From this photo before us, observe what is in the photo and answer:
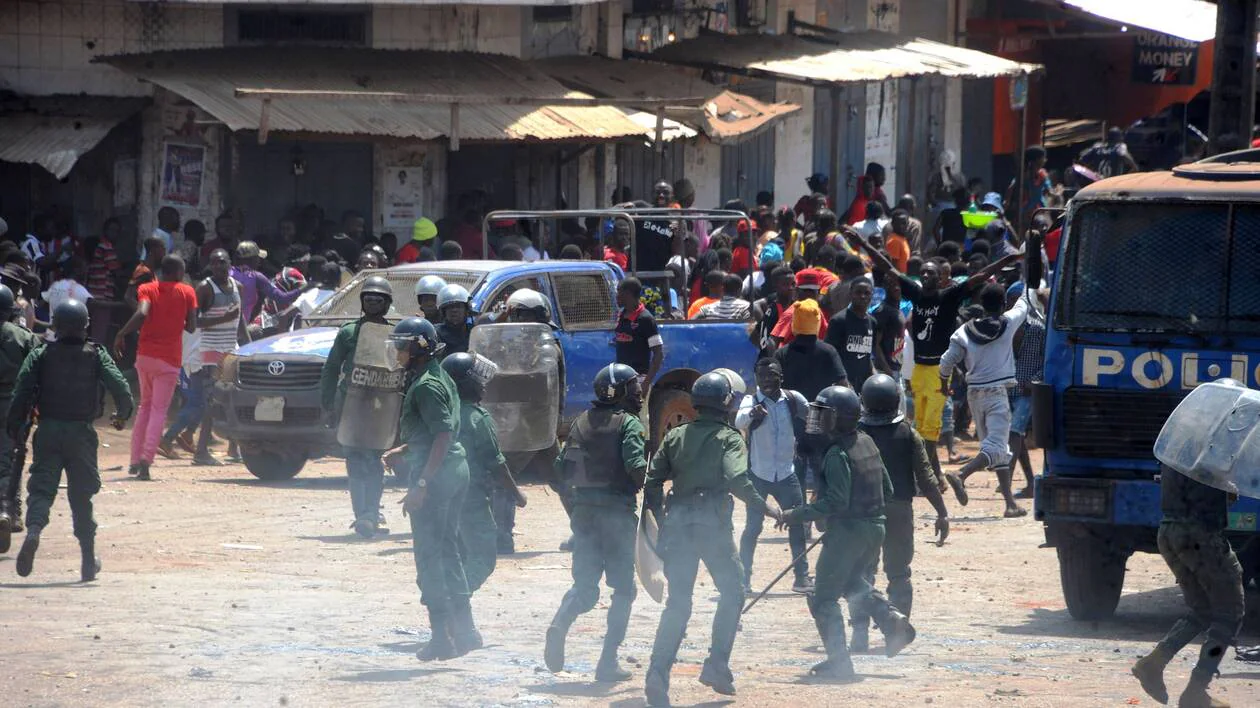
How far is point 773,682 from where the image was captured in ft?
27.7

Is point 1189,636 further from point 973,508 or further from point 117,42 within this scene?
point 117,42

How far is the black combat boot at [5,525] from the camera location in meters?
11.1

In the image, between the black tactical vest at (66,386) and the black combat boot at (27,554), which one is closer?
the black combat boot at (27,554)

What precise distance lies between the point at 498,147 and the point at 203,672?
14.2m

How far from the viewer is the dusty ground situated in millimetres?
8102

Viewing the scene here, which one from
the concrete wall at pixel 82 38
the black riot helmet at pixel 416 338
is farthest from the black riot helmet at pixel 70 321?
the concrete wall at pixel 82 38

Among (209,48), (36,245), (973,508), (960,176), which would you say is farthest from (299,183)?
(960,176)

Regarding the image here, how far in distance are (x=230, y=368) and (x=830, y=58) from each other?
10862 mm

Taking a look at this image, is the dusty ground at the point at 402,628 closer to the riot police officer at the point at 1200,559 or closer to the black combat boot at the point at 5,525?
the black combat boot at the point at 5,525

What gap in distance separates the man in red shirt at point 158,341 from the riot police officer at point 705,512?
24.5ft

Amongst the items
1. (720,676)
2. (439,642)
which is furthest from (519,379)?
(720,676)

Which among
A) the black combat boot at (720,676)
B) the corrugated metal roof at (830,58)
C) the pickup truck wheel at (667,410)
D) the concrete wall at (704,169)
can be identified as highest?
the corrugated metal roof at (830,58)

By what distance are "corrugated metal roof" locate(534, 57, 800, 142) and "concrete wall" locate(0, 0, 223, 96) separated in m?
4.28

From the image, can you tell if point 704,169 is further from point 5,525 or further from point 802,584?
point 5,525
